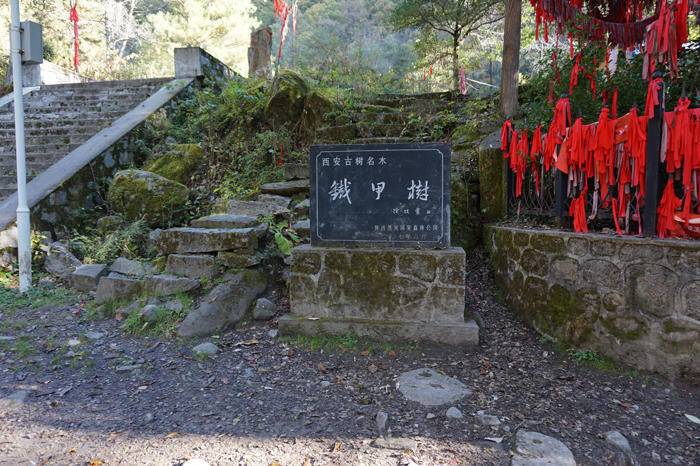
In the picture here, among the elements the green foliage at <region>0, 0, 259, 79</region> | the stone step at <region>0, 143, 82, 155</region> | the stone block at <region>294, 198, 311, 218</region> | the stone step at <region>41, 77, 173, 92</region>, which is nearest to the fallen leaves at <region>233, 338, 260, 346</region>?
the stone block at <region>294, 198, 311, 218</region>

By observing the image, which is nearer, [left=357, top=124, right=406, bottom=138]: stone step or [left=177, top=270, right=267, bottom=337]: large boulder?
[left=177, top=270, right=267, bottom=337]: large boulder

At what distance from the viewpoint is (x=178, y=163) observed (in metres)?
6.67

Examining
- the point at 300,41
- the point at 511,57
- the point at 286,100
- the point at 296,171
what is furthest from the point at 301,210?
the point at 300,41

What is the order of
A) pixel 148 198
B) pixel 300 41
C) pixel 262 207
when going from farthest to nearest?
pixel 300 41
pixel 148 198
pixel 262 207

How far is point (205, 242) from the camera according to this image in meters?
4.24

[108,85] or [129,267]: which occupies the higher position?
[108,85]

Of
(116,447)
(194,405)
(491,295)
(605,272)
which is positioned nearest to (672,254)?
(605,272)

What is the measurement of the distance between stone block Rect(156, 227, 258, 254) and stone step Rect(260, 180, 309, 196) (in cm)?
150

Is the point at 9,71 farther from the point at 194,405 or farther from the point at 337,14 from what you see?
the point at 337,14

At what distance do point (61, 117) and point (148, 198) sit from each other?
5007 millimetres

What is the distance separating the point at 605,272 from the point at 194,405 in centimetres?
308

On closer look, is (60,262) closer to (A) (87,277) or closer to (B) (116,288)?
(A) (87,277)

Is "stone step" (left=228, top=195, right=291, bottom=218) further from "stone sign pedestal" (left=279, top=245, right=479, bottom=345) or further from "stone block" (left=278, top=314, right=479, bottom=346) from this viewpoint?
"stone block" (left=278, top=314, right=479, bottom=346)

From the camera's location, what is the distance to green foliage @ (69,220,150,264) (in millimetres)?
5099
